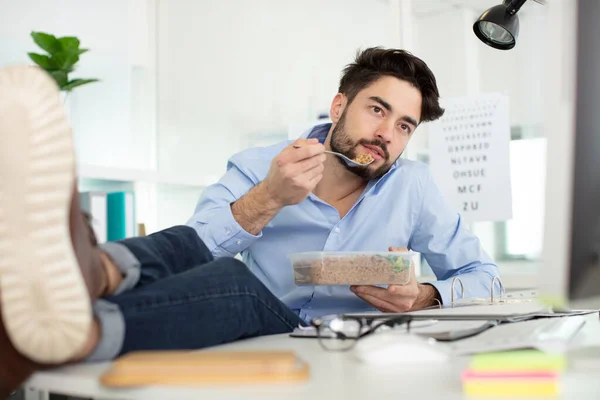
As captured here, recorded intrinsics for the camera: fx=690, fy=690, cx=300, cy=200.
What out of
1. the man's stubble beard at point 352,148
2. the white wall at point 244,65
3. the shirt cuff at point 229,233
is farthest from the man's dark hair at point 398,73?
the white wall at point 244,65

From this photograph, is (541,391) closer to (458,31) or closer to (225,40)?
(458,31)

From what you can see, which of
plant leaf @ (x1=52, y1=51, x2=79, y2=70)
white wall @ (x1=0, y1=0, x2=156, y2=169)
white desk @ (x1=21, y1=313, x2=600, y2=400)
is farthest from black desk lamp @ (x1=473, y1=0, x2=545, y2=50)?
white wall @ (x1=0, y1=0, x2=156, y2=169)

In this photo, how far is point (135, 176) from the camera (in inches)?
117

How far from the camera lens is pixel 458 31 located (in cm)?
312

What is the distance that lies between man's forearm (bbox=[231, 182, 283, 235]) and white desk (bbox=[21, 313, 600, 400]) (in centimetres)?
82

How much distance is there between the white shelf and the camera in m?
2.65

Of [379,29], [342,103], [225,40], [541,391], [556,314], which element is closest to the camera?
[541,391]

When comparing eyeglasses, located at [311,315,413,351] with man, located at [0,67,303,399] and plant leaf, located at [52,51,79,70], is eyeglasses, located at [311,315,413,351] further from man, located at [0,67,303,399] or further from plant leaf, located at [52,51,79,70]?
plant leaf, located at [52,51,79,70]

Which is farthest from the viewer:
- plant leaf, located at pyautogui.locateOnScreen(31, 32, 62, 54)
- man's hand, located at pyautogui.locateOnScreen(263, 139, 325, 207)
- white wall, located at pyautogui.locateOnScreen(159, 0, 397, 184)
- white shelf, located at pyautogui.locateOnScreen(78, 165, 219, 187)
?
white wall, located at pyautogui.locateOnScreen(159, 0, 397, 184)

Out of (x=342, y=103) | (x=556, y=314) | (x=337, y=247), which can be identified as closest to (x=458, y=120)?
(x=342, y=103)

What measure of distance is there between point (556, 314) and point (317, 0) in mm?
2473

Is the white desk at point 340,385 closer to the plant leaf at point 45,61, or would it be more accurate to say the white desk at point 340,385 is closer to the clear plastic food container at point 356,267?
the clear plastic food container at point 356,267

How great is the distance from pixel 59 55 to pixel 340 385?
7.65 feet

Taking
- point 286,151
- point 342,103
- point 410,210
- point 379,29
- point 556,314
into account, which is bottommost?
point 556,314
